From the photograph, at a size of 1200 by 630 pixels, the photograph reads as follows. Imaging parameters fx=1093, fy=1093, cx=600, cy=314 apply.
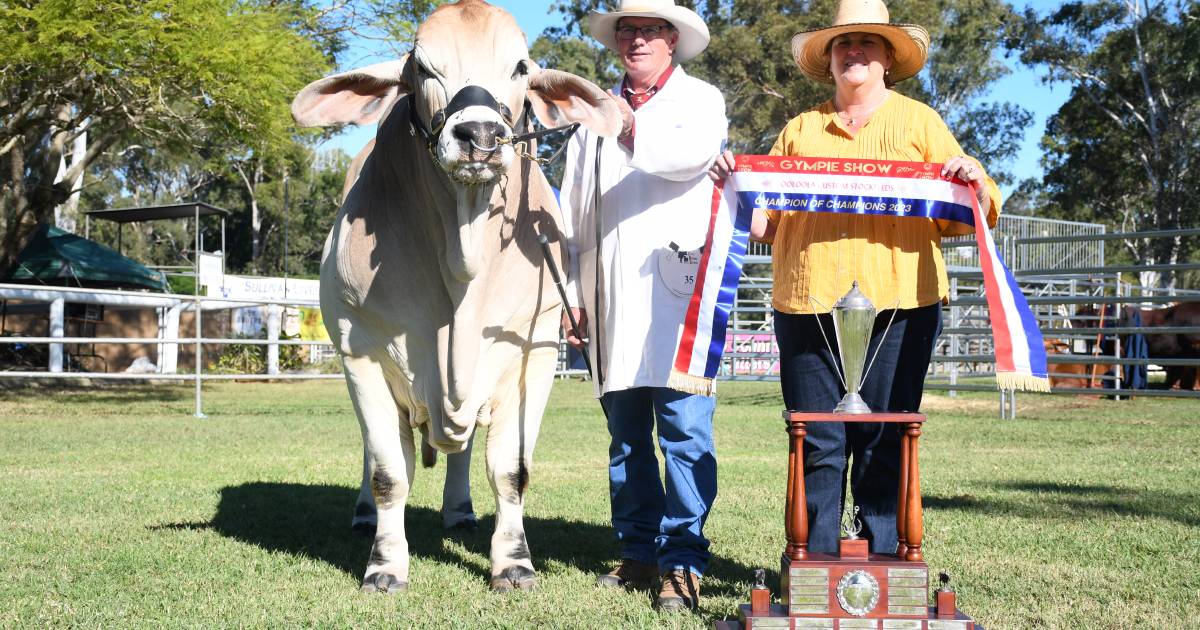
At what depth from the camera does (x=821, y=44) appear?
418 cm

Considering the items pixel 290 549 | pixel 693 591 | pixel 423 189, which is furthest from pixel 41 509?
pixel 693 591

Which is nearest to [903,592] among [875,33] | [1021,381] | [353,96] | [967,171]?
[1021,381]

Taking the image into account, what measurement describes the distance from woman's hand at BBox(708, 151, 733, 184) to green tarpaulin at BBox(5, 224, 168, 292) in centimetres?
2110

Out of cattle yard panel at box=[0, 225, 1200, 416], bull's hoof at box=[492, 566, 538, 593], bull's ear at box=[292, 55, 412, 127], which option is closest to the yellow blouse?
bull's hoof at box=[492, 566, 538, 593]

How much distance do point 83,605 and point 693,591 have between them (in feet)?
7.51

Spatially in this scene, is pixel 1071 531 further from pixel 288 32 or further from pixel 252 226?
pixel 252 226

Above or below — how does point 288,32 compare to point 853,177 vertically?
above

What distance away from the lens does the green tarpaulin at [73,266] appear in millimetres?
22797

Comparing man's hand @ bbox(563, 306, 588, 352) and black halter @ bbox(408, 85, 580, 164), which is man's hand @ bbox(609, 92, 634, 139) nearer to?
black halter @ bbox(408, 85, 580, 164)

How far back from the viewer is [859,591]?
11.4ft

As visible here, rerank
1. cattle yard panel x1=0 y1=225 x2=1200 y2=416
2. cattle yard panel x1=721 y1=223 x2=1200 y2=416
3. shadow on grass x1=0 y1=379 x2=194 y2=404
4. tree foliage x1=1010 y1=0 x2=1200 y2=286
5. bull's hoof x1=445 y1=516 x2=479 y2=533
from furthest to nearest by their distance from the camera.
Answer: tree foliage x1=1010 y1=0 x2=1200 y2=286, shadow on grass x1=0 y1=379 x2=194 y2=404, cattle yard panel x1=0 y1=225 x2=1200 y2=416, cattle yard panel x1=721 y1=223 x2=1200 y2=416, bull's hoof x1=445 y1=516 x2=479 y2=533

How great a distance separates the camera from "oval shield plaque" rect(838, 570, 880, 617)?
11.4ft

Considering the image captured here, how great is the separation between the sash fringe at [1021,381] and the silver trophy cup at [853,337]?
523mm

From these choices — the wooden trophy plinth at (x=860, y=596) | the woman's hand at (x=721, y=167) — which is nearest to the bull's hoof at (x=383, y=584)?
the wooden trophy plinth at (x=860, y=596)
